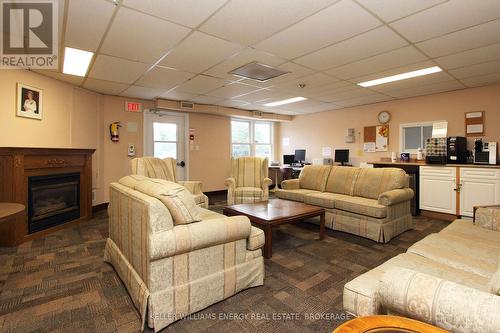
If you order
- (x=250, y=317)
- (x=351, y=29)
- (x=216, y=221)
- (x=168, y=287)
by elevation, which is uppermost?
(x=351, y=29)

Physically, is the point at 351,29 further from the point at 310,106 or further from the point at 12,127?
the point at 12,127

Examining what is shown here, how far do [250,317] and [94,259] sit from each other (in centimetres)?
196

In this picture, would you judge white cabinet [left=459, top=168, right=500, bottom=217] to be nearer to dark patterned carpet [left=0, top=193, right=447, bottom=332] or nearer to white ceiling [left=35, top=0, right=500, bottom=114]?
white ceiling [left=35, top=0, right=500, bottom=114]

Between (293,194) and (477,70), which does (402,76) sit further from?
(293,194)

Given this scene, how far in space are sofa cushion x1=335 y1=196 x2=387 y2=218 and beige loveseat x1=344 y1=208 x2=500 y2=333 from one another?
0.91 metres

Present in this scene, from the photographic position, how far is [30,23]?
2.43m

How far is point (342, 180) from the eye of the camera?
4.34 m

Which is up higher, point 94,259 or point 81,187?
point 81,187

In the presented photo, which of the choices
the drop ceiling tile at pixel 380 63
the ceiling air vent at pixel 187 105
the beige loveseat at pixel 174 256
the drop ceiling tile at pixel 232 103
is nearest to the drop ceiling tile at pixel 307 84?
the drop ceiling tile at pixel 380 63

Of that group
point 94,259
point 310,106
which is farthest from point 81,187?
point 310,106

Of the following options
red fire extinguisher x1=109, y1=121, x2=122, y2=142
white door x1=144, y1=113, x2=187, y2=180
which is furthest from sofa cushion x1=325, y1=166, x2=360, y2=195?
red fire extinguisher x1=109, y1=121, x2=122, y2=142

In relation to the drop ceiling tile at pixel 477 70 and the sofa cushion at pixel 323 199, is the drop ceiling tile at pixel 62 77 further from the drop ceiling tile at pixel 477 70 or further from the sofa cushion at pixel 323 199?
the drop ceiling tile at pixel 477 70

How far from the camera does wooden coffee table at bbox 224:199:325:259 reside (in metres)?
2.81
